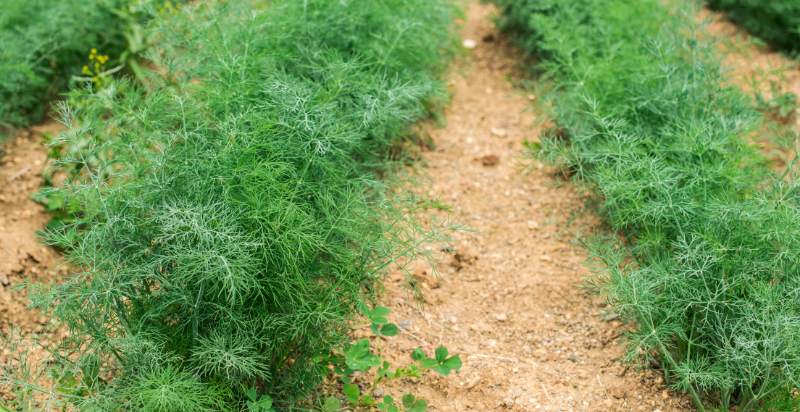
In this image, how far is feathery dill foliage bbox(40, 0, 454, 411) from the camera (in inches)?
96.3

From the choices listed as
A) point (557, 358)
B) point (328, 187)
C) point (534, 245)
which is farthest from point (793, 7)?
point (328, 187)

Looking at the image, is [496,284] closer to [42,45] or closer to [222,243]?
[222,243]

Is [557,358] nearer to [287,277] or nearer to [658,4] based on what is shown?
[287,277]

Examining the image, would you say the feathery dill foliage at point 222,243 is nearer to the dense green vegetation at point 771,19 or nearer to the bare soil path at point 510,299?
the bare soil path at point 510,299

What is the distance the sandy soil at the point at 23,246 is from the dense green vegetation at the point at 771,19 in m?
4.20

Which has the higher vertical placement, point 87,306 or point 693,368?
point 87,306

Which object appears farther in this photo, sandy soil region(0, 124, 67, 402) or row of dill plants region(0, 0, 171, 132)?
row of dill plants region(0, 0, 171, 132)

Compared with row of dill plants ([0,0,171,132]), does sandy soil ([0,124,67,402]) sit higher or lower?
lower

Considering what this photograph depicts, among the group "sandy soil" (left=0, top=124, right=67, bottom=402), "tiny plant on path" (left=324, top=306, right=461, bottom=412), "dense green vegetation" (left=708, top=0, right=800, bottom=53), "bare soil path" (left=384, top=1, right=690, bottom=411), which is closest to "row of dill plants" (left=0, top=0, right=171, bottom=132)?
"sandy soil" (left=0, top=124, right=67, bottom=402)

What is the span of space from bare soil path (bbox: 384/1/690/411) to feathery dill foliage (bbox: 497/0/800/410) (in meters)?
0.20

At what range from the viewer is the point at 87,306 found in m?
2.55

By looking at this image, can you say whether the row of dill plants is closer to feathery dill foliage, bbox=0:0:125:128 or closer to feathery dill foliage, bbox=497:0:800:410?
feathery dill foliage, bbox=0:0:125:128

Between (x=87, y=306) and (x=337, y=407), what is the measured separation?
0.88 metres

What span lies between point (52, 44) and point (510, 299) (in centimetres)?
271
